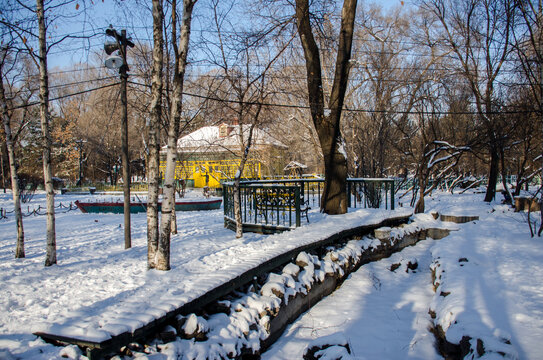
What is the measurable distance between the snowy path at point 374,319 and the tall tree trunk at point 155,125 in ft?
9.58

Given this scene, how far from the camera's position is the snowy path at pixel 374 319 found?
3.94m

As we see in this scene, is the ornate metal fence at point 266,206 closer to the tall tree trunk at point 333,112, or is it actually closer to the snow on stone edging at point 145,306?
the tall tree trunk at point 333,112

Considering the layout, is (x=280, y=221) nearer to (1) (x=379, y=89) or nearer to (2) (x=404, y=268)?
(2) (x=404, y=268)

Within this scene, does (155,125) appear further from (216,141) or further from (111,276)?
(216,141)

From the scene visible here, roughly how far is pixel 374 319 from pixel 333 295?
104 centimetres

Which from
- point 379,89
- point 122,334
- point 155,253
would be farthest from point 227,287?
point 379,89

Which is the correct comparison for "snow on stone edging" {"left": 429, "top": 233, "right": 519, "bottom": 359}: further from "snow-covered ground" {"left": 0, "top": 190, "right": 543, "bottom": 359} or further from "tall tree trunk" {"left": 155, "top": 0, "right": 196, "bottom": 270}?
"tall tree trunk" {"left": 155, "top": 0, "right": 196, "bottom": 270}

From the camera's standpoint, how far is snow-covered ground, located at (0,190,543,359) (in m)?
3.36

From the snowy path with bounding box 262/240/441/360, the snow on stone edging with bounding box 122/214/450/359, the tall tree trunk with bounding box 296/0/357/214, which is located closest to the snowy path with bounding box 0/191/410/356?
the snow on stone edging with bounding box 122/214/450/359

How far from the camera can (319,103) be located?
9.87 m

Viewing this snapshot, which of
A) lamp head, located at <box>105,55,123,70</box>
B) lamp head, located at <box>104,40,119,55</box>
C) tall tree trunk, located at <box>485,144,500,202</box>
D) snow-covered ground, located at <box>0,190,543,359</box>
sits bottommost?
snow-covered ground, located at <box>0,190,543,359</box>

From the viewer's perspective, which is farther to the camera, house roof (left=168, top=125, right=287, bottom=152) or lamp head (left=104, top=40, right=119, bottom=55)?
house roof (left=168, top=125, right=287, bottom=152)

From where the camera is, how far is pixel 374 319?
484 cm

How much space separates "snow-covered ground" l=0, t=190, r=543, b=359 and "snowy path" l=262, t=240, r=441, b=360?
0.05 ft
